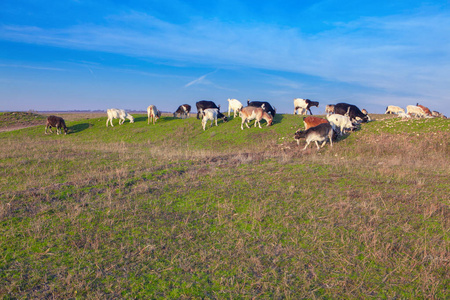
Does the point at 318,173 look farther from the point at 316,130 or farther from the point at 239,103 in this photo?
the point at 239,103

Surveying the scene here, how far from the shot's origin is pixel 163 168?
11.9m

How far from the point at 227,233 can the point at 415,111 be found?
32.9 metres

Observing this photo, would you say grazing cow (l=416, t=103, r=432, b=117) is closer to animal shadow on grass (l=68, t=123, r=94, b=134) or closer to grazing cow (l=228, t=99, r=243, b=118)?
grazing cow (l=228, t=99, r=243, b=118)

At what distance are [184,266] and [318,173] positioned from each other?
25.4 feet

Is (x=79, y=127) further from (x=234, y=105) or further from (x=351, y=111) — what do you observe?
(x=351, y=111)

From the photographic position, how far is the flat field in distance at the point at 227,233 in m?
4.12

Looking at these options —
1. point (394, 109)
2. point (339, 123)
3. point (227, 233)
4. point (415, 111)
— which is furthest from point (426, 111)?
point (227, 233)

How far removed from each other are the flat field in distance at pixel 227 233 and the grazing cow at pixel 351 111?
11613 millimetres

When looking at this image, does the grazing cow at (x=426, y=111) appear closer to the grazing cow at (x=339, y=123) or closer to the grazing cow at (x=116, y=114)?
the grazing cow at (x=339, y=123)

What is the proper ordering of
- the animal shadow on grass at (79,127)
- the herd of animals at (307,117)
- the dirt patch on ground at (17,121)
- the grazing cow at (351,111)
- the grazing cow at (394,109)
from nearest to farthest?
the herd of animals at (307,117), the grazing cow at (351,111), the animal shadow on grass at (79,127), the grazing cow at (394,109), the dirt patch on ground at (17,121)

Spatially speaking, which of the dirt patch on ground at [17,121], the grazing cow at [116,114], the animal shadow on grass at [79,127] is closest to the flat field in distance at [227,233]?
the grazing cow at [116,114]

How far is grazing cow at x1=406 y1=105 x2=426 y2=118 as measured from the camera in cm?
2989

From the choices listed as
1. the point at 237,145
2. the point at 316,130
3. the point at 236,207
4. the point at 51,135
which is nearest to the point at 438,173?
the point at 316,130

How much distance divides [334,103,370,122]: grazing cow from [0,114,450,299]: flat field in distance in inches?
457
